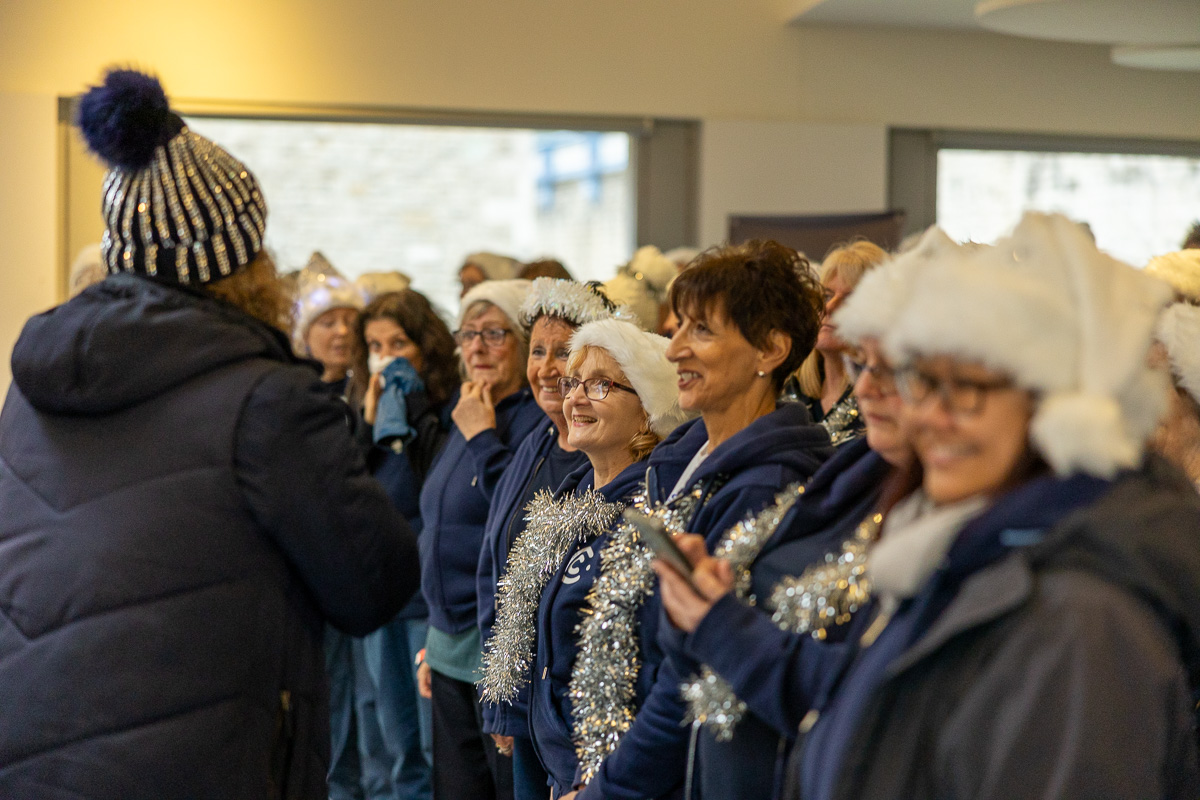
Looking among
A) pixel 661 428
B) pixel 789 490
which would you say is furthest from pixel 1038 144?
pixel 789 490

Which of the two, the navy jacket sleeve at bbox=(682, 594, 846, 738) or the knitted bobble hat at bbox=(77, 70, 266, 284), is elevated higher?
the knitted bobble hat at bbox=(77, 70, 266, 284)

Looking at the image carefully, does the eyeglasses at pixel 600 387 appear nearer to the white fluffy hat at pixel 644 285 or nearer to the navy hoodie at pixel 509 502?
the navy hoodie at pixel 509 502

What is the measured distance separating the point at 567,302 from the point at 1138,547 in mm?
1830

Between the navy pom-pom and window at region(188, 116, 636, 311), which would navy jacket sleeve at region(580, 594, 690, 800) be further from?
window at region(188, 116, 636, 311)

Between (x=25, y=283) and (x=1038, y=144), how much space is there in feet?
16.9

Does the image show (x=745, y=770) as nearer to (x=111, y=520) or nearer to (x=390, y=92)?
(x=111, y=520)

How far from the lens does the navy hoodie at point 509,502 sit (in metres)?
2.57

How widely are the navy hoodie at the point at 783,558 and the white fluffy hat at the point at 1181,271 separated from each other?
95 cm

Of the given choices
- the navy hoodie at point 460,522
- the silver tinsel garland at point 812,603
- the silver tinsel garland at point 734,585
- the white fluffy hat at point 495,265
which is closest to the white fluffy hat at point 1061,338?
the silver tinsel garland at point 812,603

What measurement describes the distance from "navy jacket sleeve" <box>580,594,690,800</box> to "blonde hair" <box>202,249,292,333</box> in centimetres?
80

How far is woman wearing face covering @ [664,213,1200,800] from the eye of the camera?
1.03 metres

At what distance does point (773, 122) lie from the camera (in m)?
6.05

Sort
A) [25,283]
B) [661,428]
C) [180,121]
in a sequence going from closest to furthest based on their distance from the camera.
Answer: [180,121], [661,428], [25,283]

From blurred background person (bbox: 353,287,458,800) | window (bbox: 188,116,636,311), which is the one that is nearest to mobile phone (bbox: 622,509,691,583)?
blurred background person (bbox: 353,287,458,800)
